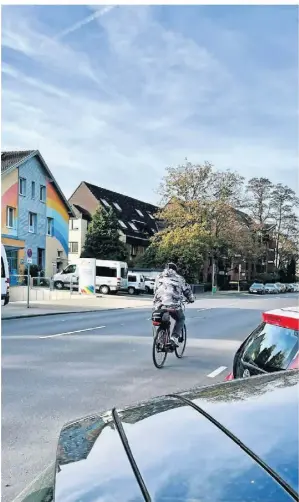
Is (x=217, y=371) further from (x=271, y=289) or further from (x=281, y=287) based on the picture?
(x=281, y=287)

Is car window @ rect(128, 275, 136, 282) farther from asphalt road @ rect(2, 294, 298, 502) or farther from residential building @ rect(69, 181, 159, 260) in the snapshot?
asphalt road @ rect(2, 294, 298, 502)

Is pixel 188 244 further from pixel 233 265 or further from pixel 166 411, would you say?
pixel 166 411

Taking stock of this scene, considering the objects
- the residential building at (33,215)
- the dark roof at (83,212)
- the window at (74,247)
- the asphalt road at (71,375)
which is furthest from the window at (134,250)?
the asphalt road at (71,375)

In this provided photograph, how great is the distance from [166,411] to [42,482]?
1.53 ft

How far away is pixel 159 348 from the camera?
281 inches

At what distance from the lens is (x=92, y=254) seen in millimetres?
43938

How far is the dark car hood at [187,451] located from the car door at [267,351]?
1606 mm

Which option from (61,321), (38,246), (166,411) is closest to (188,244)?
(38,246)

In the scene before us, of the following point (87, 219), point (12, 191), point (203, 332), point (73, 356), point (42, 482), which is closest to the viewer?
point (42, 482)

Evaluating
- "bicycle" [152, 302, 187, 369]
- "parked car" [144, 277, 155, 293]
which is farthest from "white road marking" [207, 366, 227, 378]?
"parked car" [144, 277, 155, 293]

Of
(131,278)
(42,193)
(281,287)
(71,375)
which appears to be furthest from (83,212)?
(71,375)

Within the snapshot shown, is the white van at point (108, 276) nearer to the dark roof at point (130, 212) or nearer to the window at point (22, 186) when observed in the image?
the window at point (22, 186)

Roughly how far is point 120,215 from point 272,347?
52112mm

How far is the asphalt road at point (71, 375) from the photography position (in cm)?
371
